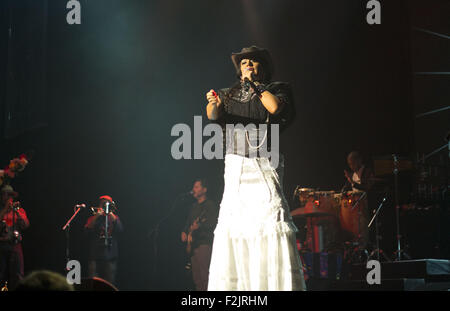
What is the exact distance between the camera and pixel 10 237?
7312 millimetres

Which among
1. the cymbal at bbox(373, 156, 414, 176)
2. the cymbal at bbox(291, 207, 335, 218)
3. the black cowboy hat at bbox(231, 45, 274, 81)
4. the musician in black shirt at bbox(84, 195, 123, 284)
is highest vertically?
the black cowboy hat at bbox(231, 45, 274, 81)

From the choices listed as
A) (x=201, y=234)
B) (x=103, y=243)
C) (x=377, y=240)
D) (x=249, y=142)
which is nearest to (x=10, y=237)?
(x=103, y=243)

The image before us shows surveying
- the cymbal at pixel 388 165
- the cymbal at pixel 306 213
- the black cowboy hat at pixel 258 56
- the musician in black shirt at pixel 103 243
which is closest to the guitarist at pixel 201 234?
the musician in black shirt at pixel 103 243

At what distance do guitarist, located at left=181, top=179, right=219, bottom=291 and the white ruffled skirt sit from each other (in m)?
4.70

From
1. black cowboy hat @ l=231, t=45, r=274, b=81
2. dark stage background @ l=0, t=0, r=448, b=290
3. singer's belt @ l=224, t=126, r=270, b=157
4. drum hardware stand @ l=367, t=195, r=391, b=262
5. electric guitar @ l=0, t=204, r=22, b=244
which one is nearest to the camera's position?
singer's belt @ l=224, t=126, r=270, b=157

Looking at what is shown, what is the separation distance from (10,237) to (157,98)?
3.24 meters

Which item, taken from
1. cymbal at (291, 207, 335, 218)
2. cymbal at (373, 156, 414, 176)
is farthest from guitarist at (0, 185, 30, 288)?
cymbal at (373, 156, 414, 176)

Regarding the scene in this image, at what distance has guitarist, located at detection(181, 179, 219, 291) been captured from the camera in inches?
324

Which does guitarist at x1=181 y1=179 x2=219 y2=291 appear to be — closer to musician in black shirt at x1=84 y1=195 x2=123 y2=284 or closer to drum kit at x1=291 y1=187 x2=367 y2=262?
musician in black shirt at x1=84 y1=195 x2=123 y2=284

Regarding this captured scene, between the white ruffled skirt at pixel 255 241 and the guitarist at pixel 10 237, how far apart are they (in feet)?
15.8

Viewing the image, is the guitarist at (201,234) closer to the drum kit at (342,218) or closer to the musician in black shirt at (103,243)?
the musician in black shirt at (103,243)

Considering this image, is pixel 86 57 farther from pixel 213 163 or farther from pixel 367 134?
pixel 367 134

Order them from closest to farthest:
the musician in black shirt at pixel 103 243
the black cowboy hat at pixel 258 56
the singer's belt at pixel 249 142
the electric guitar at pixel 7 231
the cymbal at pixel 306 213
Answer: the singer's belt at pixel 249 142
the black cowboy hat at pixel 258 56
the electric guitar at pixel 7 231
the musician in black shirt at pixel 103 243
the cymbal at pixel 306 213

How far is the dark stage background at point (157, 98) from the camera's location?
8.03m
